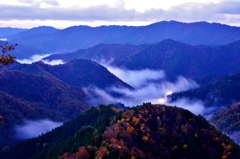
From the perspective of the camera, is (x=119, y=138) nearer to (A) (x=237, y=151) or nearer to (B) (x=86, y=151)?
(B) (x=86, y=151)

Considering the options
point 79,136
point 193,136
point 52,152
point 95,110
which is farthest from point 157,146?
point 95,110

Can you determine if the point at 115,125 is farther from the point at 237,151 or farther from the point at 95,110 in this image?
the point at 95,110

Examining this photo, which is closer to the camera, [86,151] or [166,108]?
[86,151]

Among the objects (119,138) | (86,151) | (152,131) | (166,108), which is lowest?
(86,151)

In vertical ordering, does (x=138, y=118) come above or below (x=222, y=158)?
above

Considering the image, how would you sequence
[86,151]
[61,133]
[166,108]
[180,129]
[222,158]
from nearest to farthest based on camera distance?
[86,151] → [222,158] → [180,129] → [166,108] → [61,133]

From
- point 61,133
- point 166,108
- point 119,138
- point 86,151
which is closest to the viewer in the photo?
point 86,151
